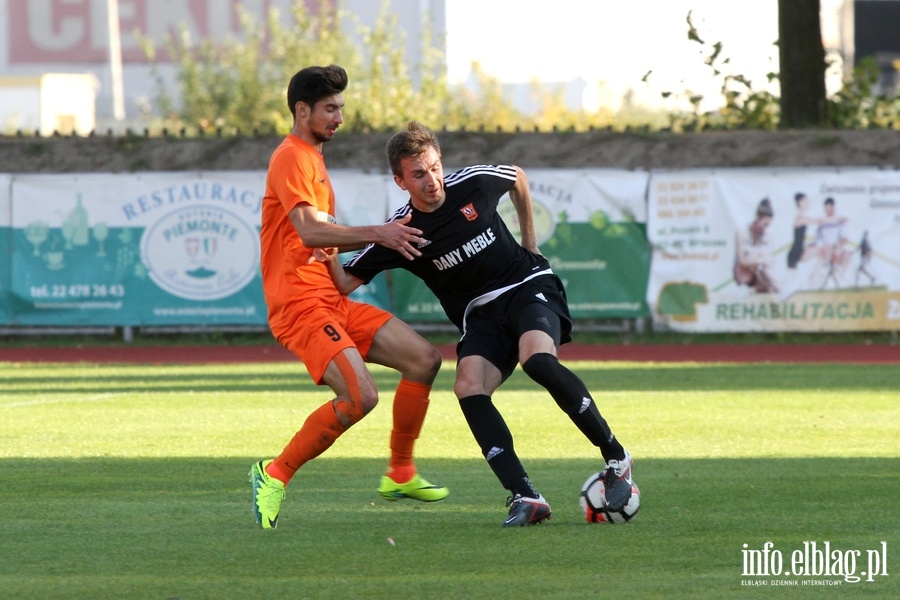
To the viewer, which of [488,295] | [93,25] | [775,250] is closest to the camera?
[488,295]

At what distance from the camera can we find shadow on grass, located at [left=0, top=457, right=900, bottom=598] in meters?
5.36

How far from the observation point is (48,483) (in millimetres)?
8148

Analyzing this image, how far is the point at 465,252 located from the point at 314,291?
28.8 inches

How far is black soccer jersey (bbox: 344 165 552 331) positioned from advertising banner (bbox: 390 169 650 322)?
12.5m

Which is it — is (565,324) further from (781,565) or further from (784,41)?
(784,41)

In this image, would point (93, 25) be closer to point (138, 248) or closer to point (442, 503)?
point (138, 248)

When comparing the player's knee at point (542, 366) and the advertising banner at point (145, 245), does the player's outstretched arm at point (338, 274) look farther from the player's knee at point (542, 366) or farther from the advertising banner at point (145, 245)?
the advertising banner at point (145, 245)

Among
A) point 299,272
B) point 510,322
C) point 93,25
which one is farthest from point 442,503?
point 93,25

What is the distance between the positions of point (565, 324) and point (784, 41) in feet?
56.9

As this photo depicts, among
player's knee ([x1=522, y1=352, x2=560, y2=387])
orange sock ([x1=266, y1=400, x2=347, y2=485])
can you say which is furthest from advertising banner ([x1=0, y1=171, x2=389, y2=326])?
player's knee ([x1=522, y1=352, x2=560, y2=387])

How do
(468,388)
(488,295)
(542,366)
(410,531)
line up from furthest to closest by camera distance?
(488,295), (468,388), (542,366), (410,531)

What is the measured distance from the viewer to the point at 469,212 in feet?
23.2

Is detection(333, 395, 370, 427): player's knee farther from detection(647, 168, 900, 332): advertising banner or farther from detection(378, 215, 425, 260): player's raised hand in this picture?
detection(647, 168, 900, 332): advertising banner

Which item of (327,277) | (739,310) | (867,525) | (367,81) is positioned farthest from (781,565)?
(367,81)
